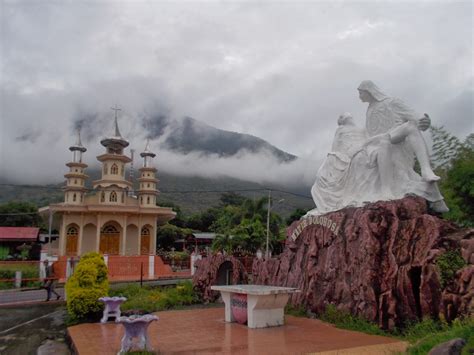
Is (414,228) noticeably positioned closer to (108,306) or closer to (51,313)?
(108,306)

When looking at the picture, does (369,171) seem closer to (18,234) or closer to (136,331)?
(136,331)

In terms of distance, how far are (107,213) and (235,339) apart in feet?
78.2

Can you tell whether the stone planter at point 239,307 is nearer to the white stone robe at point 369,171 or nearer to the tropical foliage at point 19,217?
the white stone robe at point 369,171

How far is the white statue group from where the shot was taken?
31.3ft

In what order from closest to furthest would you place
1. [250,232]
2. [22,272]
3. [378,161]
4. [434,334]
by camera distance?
[434,334] → [378,161] → [22,272] → [250,232]

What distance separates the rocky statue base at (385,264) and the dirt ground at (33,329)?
17.9 ft

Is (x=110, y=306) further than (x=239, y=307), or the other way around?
(x=110, y=306)

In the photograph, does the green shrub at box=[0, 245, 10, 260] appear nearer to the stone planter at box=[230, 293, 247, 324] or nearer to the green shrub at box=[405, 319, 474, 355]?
the stone planter at box=[230, 293, 247, 324]

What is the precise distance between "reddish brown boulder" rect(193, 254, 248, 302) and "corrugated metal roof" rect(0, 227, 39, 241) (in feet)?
69.8

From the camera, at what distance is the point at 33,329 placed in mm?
9625

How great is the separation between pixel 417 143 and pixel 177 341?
6.48 metres

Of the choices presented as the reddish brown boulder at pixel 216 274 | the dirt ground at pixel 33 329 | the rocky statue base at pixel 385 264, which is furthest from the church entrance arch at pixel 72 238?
the rocky statue base at pixel 385 264

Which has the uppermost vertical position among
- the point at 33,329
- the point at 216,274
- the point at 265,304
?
the point at 216,274

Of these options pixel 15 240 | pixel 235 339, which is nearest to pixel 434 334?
pixel 235 339
